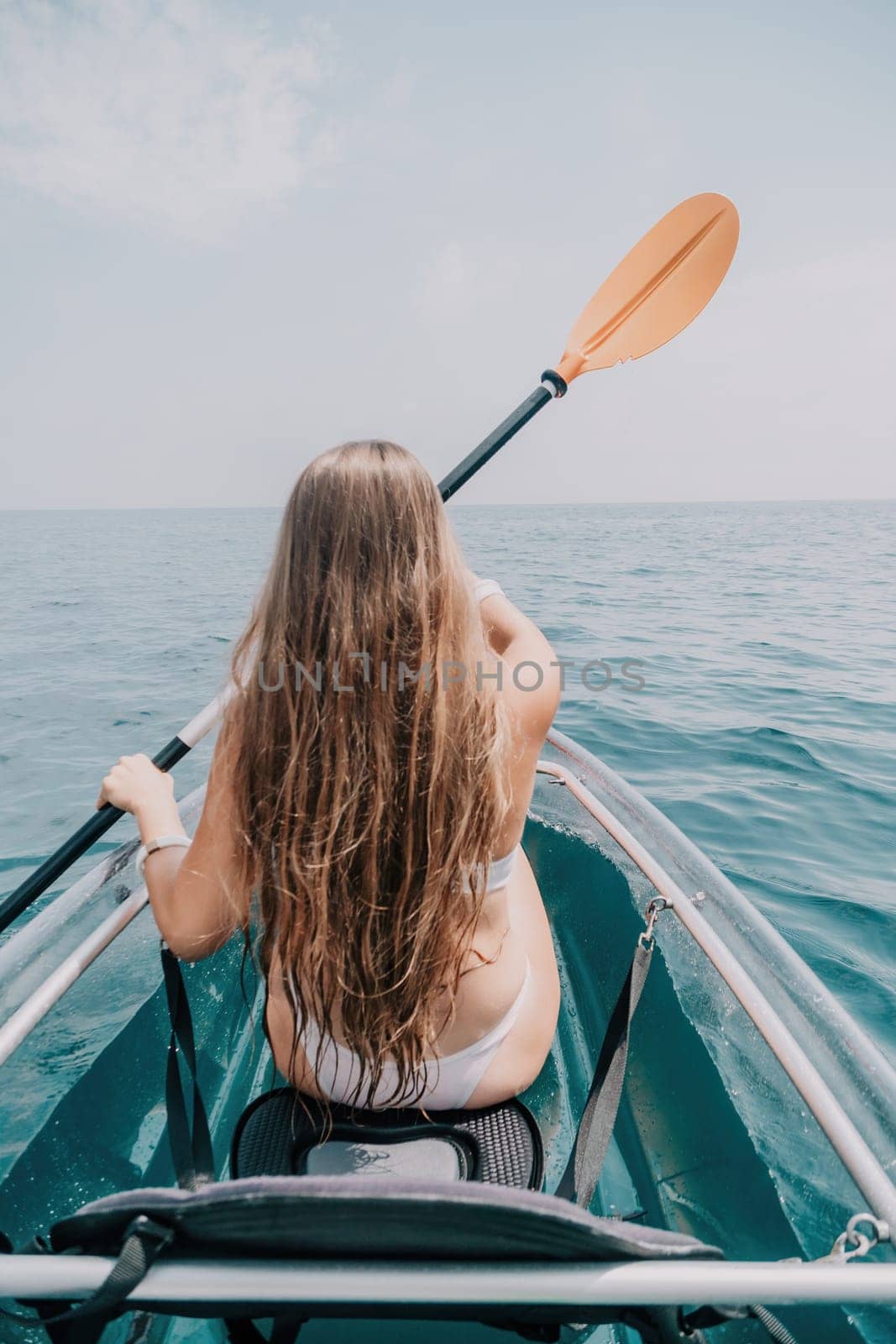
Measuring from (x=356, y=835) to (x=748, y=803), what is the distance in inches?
139

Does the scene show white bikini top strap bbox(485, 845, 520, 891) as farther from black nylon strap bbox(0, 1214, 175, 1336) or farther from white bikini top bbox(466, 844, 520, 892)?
black nylon strap bbox(0, 1214, 175, 1336)

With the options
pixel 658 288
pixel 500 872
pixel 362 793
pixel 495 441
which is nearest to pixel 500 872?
pixel 500 872

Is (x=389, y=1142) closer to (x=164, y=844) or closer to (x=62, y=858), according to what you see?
(x=164, y=844)

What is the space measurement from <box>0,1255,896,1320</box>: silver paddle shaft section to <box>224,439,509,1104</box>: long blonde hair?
459 millimetres

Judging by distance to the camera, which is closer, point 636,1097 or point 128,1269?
point 128,1269

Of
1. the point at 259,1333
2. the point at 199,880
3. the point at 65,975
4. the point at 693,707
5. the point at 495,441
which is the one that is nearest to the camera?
the point at 259,1333

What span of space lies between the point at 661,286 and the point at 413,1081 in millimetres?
3241

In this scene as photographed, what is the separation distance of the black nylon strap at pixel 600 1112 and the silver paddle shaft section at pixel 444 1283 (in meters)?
0.41

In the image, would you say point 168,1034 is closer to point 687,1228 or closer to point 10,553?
point 687,1228

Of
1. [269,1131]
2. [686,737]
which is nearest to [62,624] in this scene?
[686,737]

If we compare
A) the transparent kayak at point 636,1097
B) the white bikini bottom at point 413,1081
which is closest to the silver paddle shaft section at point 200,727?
the transparent kayak at point 636,1097

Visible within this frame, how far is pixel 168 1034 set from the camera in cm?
187

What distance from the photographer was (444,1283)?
0.75 m

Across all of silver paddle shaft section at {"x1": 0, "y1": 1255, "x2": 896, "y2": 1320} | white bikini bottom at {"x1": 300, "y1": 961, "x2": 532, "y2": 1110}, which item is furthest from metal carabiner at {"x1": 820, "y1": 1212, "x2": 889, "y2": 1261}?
white bikini bottom at {"x1": 300, "y1": 961, "x2": 532, "y2": 1110}
